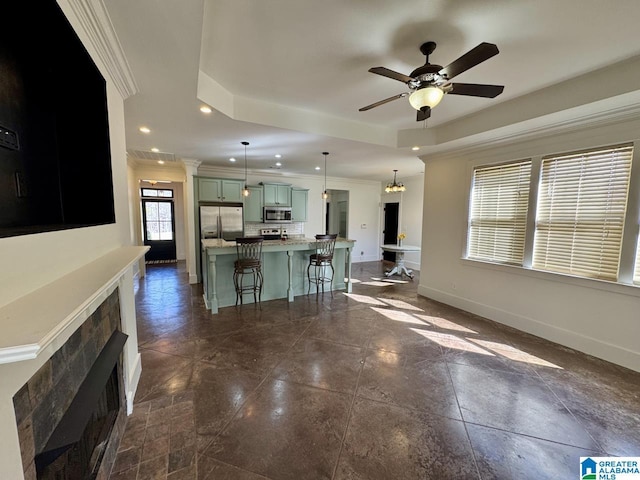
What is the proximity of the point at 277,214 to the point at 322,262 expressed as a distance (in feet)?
8.40

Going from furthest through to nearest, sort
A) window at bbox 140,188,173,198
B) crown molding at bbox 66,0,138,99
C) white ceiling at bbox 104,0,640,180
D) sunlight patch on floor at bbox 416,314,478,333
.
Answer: window at bbox 140,188,173,198, sunlight patch on floor at bbox 416,314,478,333, white ceiling at bbox 104,0,640,180, crown molding at bbox 66,0,138,99

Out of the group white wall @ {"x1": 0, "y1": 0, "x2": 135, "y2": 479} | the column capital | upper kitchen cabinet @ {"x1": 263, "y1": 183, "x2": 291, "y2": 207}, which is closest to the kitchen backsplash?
upper kitchen cabinet @ {"x1": 263, "y1": 183, "x2": 291, "y2": 207}

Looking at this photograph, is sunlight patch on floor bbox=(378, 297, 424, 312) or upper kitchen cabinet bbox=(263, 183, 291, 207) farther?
upper kitchen cabinet bbox=(263, 183, 291, 207)

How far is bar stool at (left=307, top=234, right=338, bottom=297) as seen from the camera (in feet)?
15.9

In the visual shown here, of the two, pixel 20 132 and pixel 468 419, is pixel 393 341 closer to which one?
pixel 468 419

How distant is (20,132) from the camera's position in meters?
1.10

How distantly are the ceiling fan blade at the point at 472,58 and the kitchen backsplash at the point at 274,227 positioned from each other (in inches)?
219

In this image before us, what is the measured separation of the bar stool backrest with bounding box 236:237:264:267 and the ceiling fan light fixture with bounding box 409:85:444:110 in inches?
111

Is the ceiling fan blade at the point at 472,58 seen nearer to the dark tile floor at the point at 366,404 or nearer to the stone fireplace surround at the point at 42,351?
the stone fireplace surround at the point at 42,351

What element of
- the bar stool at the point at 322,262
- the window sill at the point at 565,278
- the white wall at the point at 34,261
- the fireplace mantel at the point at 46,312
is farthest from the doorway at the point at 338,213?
the fireplace mantel at the point at 46,312

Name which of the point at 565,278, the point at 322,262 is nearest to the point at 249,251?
the point at 322,262

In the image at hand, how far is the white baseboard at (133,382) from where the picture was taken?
2.03m

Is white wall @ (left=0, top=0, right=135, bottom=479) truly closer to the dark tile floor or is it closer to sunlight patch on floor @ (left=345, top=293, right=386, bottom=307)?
the dark tile floor

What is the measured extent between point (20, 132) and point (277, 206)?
581 cm
